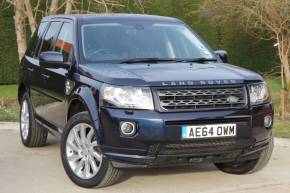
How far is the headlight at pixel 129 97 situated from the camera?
5.55 metres

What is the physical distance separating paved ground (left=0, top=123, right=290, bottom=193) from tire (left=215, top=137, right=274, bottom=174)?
0.25ft

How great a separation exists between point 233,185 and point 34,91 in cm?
292

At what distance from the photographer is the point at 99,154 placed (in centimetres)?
592

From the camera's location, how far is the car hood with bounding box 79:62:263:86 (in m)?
5.64

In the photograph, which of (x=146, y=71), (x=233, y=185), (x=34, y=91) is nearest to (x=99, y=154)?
(x=146, y=71)

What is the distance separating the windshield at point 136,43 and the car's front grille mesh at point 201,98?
1.14 metres

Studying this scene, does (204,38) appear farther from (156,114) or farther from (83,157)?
(156,114)

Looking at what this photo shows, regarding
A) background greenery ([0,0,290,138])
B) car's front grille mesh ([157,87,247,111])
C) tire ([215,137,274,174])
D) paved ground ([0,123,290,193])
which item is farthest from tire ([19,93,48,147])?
background greenery ([0,0,290,138])

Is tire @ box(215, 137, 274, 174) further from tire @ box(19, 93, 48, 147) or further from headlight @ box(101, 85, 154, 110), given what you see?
tire @ box(19, 93, 48, 147)

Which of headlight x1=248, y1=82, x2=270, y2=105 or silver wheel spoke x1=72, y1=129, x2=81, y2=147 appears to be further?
silver wheel spoke x1=72, y1=129, x2=81, y2=147

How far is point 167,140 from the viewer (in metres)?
5.52

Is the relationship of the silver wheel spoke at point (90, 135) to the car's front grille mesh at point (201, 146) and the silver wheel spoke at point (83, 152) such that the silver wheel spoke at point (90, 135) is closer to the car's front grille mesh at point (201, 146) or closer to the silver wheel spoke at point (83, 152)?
the silver wheel spoke at point (83, 152)

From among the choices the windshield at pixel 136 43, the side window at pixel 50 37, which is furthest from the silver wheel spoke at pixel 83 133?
the side window at pixel 50 37

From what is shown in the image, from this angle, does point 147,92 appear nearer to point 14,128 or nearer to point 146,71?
point 146,71
